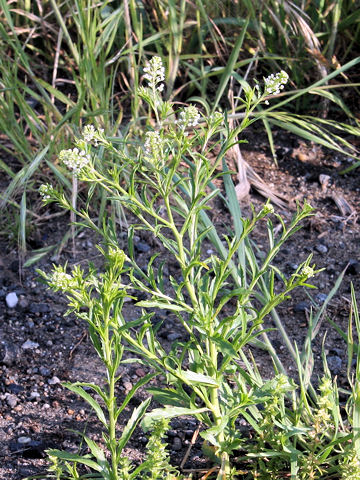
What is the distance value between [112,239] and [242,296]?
354mm

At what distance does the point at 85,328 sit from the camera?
88.9 inches

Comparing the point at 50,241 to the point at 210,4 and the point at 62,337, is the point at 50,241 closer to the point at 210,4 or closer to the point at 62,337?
the point at 62,337

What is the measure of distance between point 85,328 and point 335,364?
0.82 metres

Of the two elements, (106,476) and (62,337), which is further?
(62,337)

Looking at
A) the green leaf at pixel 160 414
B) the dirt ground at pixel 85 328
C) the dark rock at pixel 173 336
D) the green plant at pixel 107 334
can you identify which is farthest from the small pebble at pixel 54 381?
the green leaf at pixel 160 414

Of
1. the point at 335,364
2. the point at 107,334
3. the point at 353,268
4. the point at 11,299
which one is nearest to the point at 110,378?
the point at 107,334

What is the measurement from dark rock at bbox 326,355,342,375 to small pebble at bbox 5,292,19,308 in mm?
1070

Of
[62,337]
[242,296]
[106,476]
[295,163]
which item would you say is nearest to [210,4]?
[295,163]

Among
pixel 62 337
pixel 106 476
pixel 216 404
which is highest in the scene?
pixel 216 404

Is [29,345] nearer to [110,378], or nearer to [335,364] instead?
[110,378]

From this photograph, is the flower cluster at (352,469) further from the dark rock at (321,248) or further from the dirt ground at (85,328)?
the dark rock at (321,248)

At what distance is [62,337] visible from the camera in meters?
2.22

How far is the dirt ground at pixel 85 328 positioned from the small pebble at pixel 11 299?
2 cm

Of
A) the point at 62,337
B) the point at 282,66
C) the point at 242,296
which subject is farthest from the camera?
the point at 282,66
